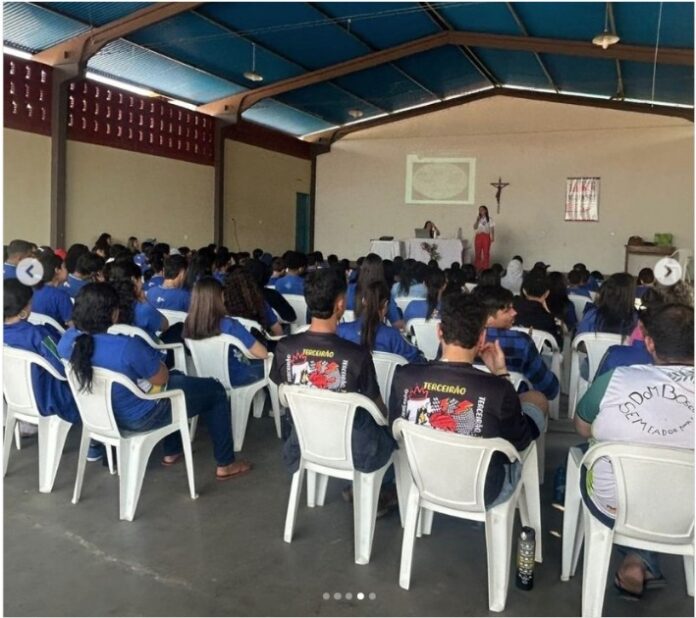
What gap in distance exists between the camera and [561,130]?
39.3ft

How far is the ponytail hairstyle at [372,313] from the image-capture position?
302 cm

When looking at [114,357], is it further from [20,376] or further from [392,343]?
[392,343]

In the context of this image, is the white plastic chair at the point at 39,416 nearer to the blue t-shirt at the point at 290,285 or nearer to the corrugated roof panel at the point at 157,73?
the blue t-shirt at the point at 290,285

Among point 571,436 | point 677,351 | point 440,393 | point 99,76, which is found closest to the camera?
point 677,351

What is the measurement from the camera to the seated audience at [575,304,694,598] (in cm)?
183

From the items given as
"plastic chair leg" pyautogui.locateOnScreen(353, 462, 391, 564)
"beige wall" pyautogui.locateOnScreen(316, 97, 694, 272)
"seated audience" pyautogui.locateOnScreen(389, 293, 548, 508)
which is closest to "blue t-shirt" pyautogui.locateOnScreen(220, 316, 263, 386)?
"plastic chair leg" pyautogui.locateOnScreen(353, 462, 391, 564)

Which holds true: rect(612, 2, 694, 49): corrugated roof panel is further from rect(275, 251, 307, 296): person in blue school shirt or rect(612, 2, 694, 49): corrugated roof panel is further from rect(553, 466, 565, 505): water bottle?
rect(553, 466, 565, 505): water bottle

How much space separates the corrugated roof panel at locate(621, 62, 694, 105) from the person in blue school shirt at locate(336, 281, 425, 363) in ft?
24.2

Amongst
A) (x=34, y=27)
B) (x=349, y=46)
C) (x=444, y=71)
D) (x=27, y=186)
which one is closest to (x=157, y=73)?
(x=34, y=27)

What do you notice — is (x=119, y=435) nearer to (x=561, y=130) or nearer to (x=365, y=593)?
(x=365, y=593)

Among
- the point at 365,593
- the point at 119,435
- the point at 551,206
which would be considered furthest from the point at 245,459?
the point at 551,206

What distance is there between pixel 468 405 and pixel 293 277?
3.48 meters

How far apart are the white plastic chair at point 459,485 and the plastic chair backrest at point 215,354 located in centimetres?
141

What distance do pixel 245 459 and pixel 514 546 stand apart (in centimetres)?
147
